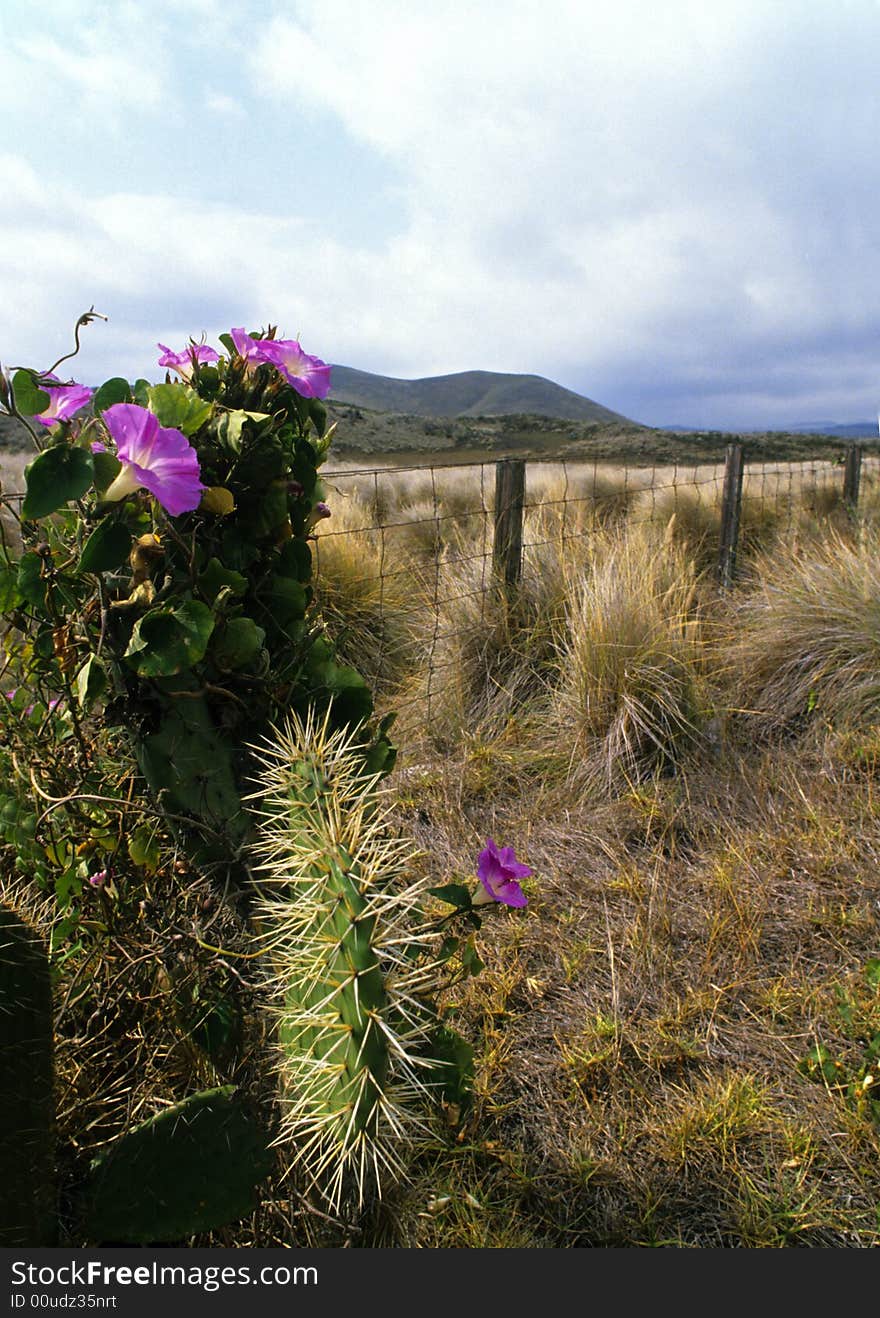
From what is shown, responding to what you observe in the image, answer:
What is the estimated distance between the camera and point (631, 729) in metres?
3.81

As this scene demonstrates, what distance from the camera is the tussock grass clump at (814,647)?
4.17 m

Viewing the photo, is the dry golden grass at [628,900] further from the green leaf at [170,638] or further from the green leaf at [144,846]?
the green leaf at [170,638]

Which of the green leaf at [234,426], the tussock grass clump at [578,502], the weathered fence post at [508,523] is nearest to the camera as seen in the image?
the green leaf at [234,426]

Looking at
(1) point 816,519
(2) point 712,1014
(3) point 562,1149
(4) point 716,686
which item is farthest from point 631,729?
(1) point 816,519

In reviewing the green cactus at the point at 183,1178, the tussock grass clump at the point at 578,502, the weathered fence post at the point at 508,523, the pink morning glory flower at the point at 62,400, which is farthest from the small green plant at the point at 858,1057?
the tussock grass clump at the point at 578,502

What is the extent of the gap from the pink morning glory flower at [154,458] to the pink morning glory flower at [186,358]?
0.30 meters

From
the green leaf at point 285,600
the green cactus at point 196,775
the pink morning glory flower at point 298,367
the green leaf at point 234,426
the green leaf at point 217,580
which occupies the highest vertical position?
the pink morning glory flower at point 298,367

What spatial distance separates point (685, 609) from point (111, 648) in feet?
11.4

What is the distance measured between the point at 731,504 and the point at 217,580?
19.7 feet

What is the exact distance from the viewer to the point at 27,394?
1.30 meters

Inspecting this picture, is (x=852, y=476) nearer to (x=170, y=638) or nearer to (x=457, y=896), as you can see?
(x=457, y=896)

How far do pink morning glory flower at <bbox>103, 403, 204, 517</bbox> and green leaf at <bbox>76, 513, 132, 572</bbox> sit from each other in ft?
0.21

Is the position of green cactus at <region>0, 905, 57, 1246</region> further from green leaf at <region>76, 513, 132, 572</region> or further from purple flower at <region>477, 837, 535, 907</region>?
purple flower at <region>477, 837, 535, 907</region>

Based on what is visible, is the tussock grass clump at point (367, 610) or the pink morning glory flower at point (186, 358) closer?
the pink morning glory flower at point (186, 358)
